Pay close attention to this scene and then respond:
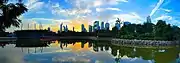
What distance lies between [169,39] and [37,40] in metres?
12.6

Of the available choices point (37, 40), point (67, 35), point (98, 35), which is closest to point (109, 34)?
point (98, 35)

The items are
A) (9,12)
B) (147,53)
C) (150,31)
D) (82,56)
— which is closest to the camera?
(9,12)

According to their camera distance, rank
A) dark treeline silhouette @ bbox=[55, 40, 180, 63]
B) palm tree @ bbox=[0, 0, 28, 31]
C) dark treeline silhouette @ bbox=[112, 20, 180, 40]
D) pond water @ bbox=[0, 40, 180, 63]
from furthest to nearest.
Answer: dark treeline silhouette @ bbox=[112, 20, 180, 40] → dark treeline silhouette @ bbox=[55, 40, 180, 63] → pond water @ bbox=[0, 40, 180, 63] → palm tree @ bbox=[0, 0, 28, 31]

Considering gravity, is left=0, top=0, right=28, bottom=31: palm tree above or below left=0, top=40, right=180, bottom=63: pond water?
above

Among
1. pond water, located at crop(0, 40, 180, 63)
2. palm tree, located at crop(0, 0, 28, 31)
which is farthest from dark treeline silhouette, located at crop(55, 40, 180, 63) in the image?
palm tree, located at crop(0, 0, 28, 31)

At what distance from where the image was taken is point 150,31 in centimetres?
3014

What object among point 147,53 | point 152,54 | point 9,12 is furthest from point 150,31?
point 9,12

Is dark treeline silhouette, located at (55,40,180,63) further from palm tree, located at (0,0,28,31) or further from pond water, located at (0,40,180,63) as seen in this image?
palm tree, located at (0,0,28,31)

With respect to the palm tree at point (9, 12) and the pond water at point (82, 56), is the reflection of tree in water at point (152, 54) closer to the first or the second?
the pond water at point (82, 56)

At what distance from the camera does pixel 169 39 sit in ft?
79.8

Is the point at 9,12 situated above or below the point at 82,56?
above

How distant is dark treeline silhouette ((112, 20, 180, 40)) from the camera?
945 inches

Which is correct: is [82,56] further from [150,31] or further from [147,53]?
[150,31]

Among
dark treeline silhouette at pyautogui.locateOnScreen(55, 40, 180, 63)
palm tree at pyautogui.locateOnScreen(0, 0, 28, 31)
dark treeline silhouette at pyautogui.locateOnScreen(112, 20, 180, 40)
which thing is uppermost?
palm tree at pyautogui.locateOnScreen(0, 0, 28, 31)
